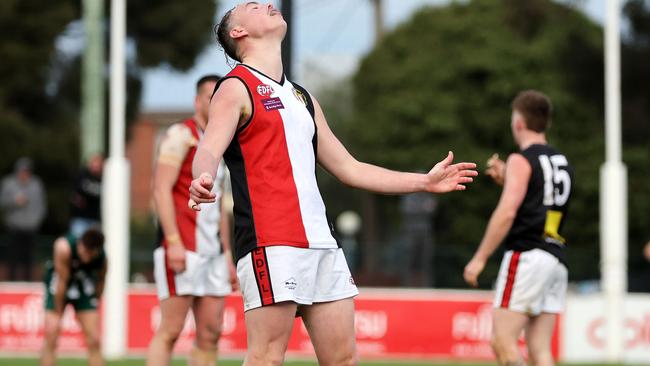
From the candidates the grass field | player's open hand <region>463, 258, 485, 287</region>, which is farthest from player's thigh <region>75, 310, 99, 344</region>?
player's open hand <region>463, 258, 485, 287</region>

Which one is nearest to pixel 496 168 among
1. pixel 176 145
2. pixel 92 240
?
pixel 176 145

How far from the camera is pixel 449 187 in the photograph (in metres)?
6.39

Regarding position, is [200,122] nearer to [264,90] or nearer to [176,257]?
[176,257]

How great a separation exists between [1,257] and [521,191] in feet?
47.1

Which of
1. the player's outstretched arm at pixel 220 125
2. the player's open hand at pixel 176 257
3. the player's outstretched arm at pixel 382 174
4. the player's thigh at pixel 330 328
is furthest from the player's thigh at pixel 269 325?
the player's open hand at pixel 176 257

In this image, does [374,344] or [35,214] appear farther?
[35,214]

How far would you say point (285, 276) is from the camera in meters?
6.19

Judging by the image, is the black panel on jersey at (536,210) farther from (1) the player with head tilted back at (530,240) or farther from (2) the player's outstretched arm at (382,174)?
(2) the player's outstretched arm at (382,174)

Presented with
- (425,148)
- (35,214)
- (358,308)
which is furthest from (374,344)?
(425,148)

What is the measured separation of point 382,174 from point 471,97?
41.4m

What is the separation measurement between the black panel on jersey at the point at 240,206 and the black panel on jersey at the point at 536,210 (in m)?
3.26

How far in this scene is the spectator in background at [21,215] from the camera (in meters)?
21.2

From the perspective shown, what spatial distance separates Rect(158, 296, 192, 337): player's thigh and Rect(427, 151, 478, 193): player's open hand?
3.13 m

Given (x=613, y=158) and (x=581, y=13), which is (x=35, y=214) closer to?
(x=613, y=158)
